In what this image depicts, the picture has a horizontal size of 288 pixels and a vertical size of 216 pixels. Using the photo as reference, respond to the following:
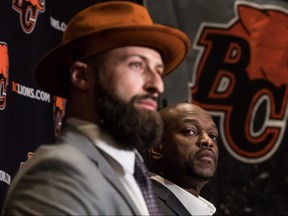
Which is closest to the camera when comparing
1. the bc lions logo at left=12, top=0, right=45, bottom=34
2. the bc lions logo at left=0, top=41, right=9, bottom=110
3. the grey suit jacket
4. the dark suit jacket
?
the grey suit jacket

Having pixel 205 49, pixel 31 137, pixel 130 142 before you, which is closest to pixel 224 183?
pixel 205 49

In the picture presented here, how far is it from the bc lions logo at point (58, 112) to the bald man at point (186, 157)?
59 centimetres

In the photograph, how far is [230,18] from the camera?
3.17 metres

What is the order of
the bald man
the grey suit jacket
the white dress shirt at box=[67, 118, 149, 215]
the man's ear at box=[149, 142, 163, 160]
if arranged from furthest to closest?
the man's ear at box=[149, 142, 163, 160], the bald man, the white dress shirt at box=[67, 118, 149, 215], the grey suit jacket

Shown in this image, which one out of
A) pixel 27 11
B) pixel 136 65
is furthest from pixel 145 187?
pixel 27 11

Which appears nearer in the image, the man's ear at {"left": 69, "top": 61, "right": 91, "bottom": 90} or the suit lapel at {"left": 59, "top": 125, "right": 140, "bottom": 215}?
the suit lapel at {"left": 59, "top": 125, "right": 140, "bottom": 215}

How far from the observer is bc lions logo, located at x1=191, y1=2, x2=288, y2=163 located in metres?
3.15

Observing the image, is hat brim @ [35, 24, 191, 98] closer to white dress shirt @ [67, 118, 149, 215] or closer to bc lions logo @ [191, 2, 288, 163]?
white dress shirt @ [67, 118, 149, 215]

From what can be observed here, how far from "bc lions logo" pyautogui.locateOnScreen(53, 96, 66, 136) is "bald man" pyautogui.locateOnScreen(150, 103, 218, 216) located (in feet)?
1.95

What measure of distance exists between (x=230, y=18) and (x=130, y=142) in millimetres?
2032

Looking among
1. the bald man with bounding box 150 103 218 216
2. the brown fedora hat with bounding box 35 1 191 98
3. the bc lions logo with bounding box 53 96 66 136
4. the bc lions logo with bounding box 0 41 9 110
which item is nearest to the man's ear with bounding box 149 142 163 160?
the bald man with bounding box 150 103 218 216

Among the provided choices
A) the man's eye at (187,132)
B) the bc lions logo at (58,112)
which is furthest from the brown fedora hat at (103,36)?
the bc lions logo at (58,112)

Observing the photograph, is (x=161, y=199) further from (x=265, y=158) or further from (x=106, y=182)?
(x=265, y=158)

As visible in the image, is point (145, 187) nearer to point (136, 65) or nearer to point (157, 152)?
point (136, 65)
